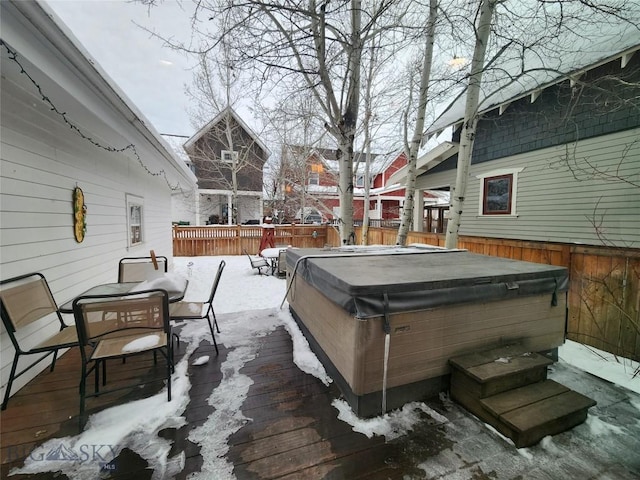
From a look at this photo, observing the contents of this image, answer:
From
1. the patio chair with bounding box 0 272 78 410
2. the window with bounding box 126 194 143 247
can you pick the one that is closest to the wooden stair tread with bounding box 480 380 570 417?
the patio chair with bounding box 0 272 78 410

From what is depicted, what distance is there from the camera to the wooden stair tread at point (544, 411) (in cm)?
169

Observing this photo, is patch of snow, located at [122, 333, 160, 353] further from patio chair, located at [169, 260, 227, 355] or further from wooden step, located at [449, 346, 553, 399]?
wooden step, located at [449, 346, 553, 399]

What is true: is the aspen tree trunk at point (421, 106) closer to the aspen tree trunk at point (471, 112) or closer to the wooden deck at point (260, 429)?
the aspen tree trunk at point (471, 112)

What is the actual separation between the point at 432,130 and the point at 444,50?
291 centimetres

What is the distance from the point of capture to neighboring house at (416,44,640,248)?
4.52 metres

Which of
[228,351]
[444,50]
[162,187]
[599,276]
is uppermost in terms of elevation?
[444,50]

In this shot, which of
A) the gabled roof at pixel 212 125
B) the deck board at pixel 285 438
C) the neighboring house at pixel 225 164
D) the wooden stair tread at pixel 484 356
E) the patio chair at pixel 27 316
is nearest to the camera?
the deck board at pixel 285 438

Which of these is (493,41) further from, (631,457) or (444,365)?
(631,457)

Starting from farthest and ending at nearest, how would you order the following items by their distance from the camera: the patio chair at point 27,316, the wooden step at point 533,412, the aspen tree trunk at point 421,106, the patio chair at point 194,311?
the aspen tree trunk at point 421,106 < the patio chair at point 194,311 < the patio chair at point 27,316 < the wooden step at point 533,412

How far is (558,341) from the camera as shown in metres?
2.67

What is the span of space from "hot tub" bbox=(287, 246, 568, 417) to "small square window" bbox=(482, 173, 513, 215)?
4934 millimetres

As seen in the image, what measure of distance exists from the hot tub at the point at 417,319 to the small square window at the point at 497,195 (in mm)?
4934

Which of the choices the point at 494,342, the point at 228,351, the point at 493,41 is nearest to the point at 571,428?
the point at 494,342

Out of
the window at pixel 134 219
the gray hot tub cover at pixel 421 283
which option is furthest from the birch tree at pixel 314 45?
the window at pixel 134 219
